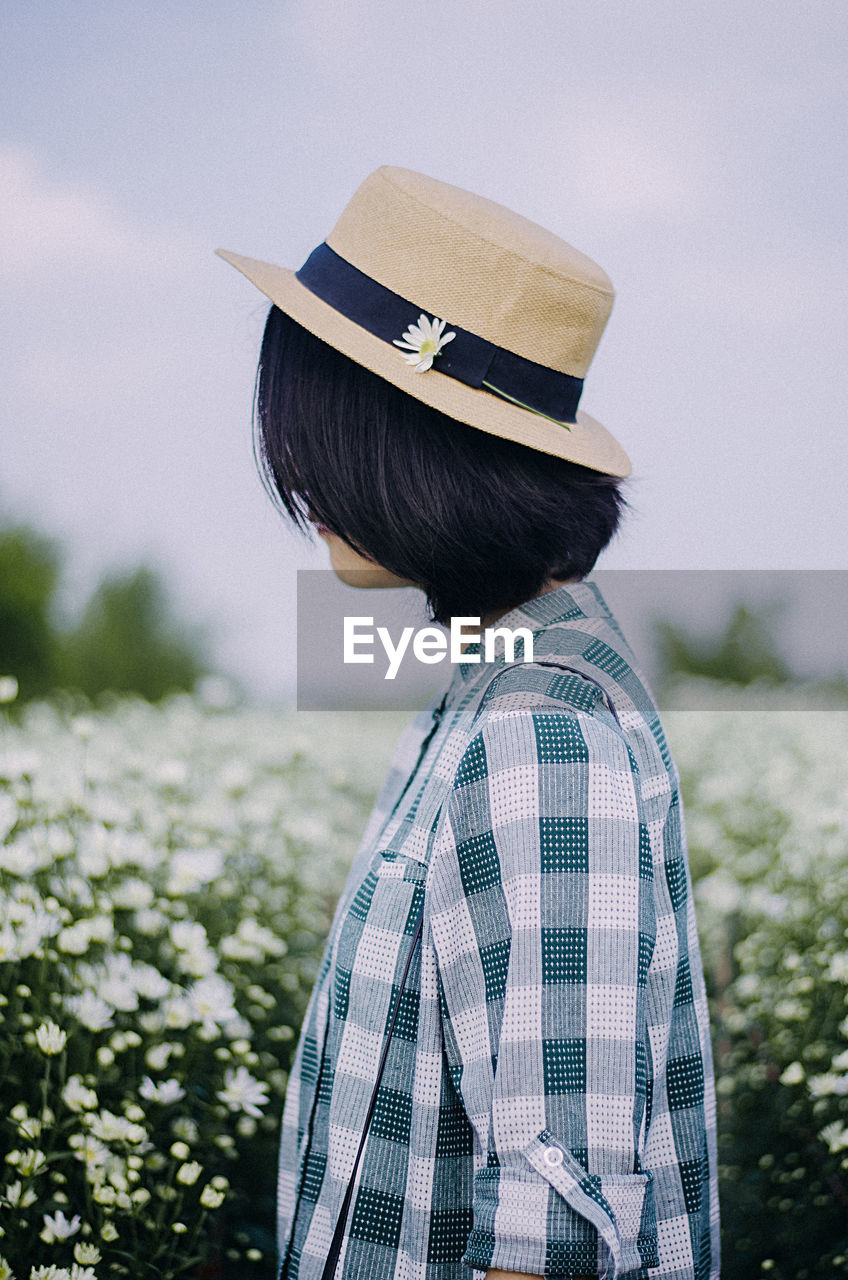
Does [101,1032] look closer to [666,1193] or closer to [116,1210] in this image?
[116,1210]

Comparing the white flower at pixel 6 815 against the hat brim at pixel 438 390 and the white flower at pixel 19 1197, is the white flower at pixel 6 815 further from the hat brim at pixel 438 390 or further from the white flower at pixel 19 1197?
the hat brim at pixel 438 390

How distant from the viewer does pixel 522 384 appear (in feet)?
3.84

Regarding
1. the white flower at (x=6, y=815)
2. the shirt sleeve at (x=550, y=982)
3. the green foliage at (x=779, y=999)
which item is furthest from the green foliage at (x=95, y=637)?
the shirt sleeve at (x=550, y=982)

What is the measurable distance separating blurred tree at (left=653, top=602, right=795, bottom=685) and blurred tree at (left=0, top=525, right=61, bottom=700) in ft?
18.3

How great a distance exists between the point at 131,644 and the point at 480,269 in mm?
8176

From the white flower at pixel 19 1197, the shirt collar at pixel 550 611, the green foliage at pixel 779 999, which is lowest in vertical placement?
the green foliage at pixel 779 999

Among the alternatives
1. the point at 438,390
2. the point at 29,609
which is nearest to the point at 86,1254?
the point at 438,390

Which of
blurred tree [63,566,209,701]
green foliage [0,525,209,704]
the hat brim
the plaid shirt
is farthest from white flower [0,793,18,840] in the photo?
blurred tree [63,566,209,701]

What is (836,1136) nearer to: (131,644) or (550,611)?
(550,611)

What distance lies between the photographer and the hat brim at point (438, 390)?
1089 mm

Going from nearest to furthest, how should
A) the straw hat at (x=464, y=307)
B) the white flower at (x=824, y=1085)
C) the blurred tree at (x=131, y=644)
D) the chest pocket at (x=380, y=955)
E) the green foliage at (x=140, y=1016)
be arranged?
the chest pocket at (x=380, y=955), the straw hat at (x=464, y=307), the green foliage at (x=140, y=1016), the white flower at (x=824, y=1085), the blurred tree at (x=131, y=644)

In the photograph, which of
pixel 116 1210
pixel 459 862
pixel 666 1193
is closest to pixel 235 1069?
pixel 116 1210

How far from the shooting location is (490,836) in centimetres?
91

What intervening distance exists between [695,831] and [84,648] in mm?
6919
